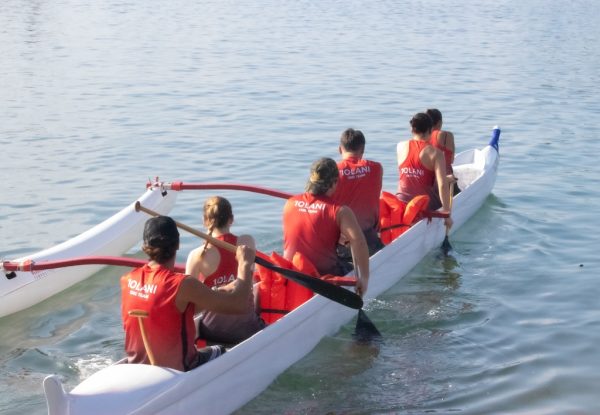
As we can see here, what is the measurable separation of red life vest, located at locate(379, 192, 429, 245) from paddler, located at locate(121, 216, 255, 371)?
418 centimetres

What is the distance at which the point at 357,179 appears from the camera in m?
9.41

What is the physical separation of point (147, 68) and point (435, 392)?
19.1 m

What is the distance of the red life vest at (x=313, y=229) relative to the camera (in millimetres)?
8219

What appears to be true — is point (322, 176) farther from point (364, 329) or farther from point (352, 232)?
point (364, 329)

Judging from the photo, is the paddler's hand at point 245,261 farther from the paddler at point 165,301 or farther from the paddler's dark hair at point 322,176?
the paddler's dark hair at point 322,176

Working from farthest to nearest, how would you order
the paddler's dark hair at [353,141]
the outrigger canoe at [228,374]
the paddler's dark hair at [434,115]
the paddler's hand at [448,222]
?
1. the paddler's dark hair at [434,115]
2. the paddler's hand at [448,222]
3. the paddler's dark hair at [353,141]
4. the outrigger canoe at [228,374]

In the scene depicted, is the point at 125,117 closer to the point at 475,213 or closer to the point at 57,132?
the point at 57,132

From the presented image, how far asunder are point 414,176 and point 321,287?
11.1 ft

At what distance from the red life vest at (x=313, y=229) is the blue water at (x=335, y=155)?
0.79m

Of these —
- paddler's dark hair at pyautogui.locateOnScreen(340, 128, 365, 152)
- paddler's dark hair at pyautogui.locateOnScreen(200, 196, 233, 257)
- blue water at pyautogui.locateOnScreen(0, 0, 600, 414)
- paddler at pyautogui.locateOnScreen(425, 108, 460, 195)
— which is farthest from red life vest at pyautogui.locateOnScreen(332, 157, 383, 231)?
paddler's dark hair at pyautogui.locateOnScreen(200, 196, 233, 257)

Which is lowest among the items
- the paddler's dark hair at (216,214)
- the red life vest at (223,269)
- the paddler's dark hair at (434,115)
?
the red life vest at (223,269)

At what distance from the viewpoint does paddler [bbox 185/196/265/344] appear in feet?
23.1

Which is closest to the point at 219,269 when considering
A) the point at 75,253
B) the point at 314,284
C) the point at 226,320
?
the point at 226,320

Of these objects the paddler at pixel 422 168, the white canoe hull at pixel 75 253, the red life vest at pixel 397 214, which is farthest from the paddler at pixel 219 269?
the paddler at pixel 422 168
